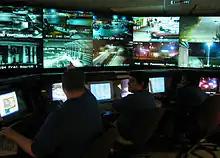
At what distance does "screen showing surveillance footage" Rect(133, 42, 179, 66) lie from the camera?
579 cm

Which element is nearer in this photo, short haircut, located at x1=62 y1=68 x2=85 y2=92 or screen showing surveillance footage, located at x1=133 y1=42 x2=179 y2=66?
short haircut, located at x1=62 y1=68 x2=85 y2=92

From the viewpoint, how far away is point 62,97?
12.3 feet

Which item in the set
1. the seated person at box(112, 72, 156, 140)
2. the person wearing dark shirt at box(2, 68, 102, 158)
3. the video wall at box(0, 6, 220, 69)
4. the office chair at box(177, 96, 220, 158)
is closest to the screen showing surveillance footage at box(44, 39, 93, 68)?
the video wall at box(0, 6, 220, 69)

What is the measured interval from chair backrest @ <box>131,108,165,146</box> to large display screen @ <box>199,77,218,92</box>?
244 centimetres

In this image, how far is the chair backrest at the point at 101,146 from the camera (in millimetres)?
1877

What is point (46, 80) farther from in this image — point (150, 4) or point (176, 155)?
point (150, 4)

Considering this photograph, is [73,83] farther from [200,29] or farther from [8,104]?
[200,29]

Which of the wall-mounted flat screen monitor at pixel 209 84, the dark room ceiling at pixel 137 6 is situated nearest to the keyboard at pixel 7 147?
the dark room ceiling at pixel 137 6

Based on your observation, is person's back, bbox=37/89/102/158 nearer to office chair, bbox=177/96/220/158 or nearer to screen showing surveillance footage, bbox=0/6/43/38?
office chair, bbox=177/96/220/158

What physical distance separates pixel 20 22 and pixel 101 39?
1.50 metres

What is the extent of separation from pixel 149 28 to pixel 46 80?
2.83m

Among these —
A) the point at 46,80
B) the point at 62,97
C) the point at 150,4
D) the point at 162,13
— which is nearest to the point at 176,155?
the point at 62,97

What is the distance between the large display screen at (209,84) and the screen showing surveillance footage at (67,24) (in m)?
2.08

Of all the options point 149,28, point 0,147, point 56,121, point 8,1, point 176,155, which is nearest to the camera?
point 56,121
